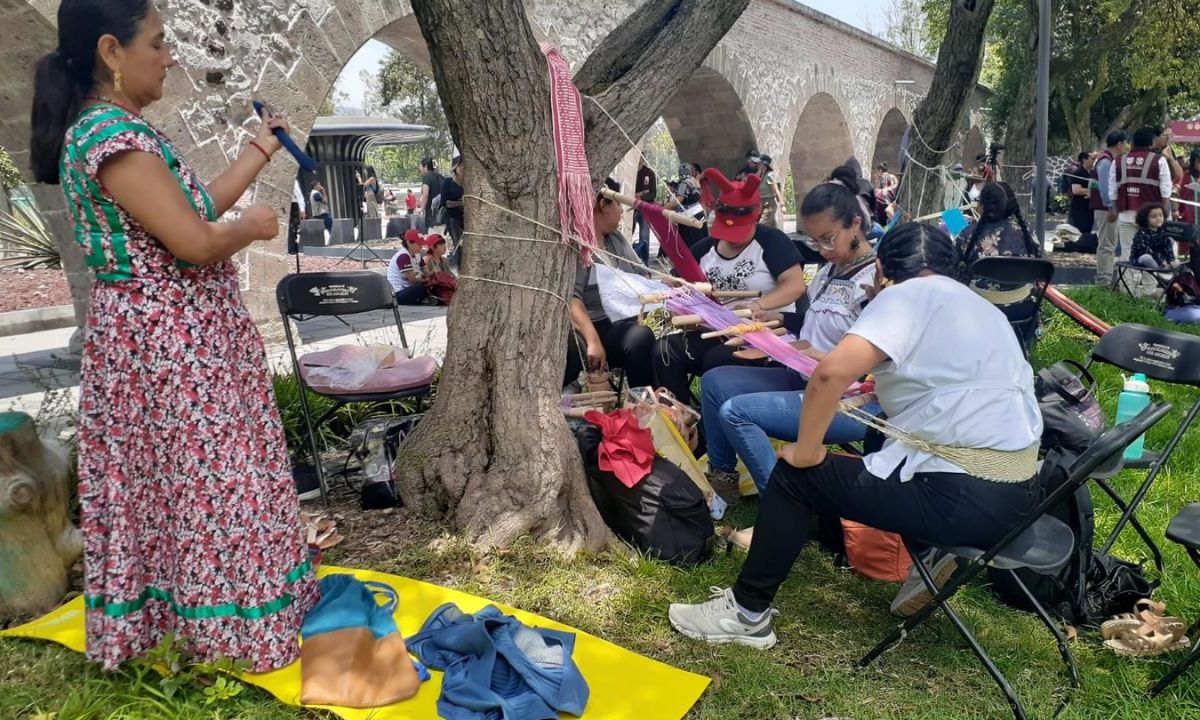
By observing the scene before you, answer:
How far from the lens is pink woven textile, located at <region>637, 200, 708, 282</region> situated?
4.54 m

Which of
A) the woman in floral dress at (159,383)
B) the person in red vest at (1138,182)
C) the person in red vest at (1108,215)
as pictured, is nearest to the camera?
the woman in floral dress at (159,383)

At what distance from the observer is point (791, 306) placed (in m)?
4.60

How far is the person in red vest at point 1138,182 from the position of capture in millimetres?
9562

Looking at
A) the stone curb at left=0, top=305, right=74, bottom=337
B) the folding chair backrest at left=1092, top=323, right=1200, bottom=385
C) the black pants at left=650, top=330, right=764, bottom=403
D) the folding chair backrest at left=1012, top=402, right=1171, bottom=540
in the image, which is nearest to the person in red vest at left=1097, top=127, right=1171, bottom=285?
the black pants at left=650, top=330, right=764, bottom=403

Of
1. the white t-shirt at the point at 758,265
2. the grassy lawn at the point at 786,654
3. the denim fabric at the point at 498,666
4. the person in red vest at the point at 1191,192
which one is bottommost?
the grassy lawn at the point at 786,654

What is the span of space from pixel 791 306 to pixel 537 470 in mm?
1835

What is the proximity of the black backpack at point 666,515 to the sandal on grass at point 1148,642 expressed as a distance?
138 centimetres

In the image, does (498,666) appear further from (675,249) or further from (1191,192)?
(1191,192)

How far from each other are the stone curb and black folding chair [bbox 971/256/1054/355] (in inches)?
328

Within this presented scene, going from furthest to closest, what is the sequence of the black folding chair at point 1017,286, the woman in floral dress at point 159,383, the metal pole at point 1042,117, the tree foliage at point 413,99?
the tree foliage at point 413,99
the metal pole at point 1042,117
the black folding chair at point 1017,286
the woman in floral dress at point 159,383

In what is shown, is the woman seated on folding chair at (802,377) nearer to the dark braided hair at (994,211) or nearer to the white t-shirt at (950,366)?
the white t-shirt at (950,366)

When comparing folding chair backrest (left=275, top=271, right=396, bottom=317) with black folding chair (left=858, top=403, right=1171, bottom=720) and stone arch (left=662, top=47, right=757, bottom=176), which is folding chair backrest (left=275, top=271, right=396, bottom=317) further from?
stone arch (left=662, top=47, right=757, bottom=176)

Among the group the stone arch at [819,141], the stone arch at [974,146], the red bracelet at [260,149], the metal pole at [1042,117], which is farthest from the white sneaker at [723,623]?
the stone arch at [974,146]

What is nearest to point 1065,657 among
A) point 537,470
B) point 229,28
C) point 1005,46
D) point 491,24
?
point 537,470
